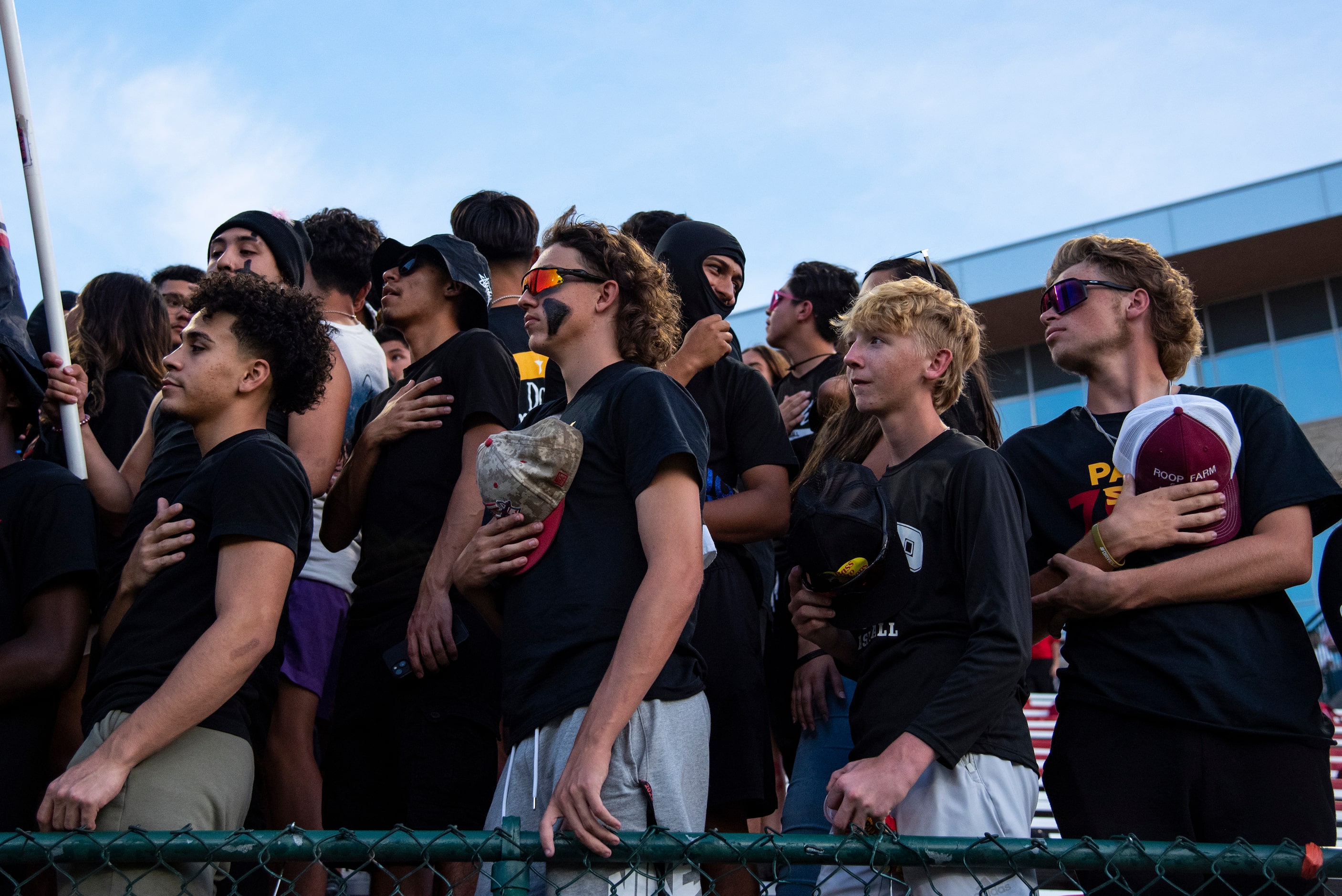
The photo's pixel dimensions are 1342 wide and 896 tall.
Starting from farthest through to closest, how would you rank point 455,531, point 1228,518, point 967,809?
point 455,531 < point 1228,518 < point 967,809

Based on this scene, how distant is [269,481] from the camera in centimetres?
290

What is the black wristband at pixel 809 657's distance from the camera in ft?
11.6

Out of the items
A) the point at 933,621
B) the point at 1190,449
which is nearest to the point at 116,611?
the point at 933,621

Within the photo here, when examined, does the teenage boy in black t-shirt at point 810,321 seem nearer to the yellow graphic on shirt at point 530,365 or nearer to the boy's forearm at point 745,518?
the yellow graphic on shirt at point 530,365

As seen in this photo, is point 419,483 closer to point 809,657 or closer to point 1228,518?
point 809,657

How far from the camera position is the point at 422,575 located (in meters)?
3.53

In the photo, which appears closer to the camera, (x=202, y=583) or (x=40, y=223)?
(x=202, y=583)

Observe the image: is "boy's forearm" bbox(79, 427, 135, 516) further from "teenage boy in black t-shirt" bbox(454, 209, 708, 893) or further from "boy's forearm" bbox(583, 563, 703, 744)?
"boy's forearm" bbox(583, 563, 703, 744)

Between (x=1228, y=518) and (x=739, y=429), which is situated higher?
(x=739, y=429)

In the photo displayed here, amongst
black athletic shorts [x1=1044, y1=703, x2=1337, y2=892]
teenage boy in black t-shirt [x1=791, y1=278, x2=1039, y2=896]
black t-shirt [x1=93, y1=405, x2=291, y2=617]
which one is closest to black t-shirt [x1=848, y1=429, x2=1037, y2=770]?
teenage boy in black t-shirt [x1=791, y1=278, x2=1039, y2=896]

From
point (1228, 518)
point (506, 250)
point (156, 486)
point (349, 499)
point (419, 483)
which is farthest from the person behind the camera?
point (506, 250)

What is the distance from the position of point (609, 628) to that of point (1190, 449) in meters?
1.51

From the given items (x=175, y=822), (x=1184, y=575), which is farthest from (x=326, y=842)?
(x=1184, y=575)

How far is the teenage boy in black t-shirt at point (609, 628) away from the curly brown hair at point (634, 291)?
197 millimetres
